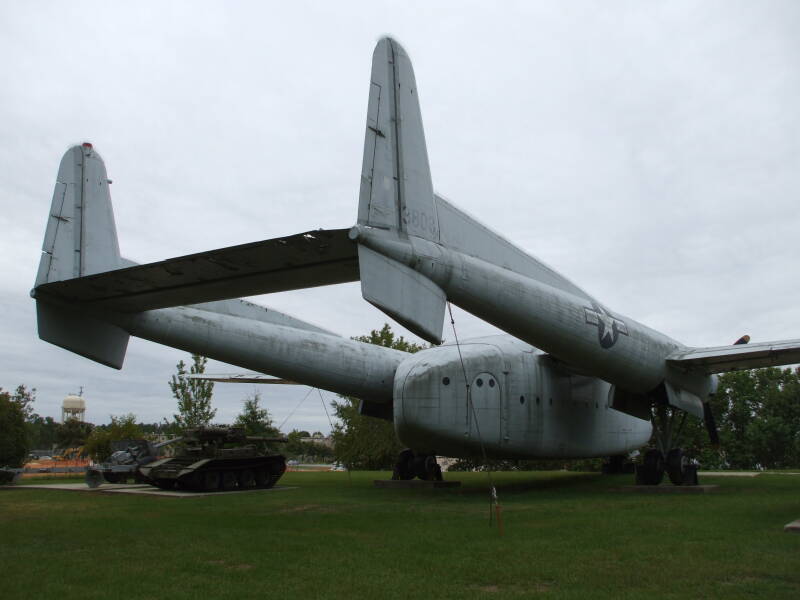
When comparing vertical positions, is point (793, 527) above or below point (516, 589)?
above

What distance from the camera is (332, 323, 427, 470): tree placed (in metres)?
32.3

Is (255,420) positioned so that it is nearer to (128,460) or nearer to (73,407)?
(128,460)

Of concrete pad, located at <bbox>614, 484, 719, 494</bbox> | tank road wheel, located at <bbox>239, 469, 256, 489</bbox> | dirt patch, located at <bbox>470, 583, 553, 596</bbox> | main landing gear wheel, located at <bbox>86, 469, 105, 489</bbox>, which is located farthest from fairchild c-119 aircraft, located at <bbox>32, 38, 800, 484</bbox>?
main landing gear wheel, located at <bbox>86, 469, 105, 489</bbox>

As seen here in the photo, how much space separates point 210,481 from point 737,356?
13.9 metres

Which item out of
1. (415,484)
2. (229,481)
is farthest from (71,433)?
(415,484)

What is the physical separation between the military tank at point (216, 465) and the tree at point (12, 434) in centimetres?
466

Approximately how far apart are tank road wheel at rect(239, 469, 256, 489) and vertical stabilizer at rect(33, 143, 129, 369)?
818 cm

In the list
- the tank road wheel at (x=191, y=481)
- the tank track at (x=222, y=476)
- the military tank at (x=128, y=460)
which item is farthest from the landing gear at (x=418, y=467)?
the military tank at (x=128, y=460)

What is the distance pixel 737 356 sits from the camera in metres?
15.4

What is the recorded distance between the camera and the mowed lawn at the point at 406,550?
6.25 m

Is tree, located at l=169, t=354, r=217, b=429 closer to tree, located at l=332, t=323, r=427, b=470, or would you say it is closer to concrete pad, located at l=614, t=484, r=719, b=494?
tree, located at l=332, t=323, r=427, b=470

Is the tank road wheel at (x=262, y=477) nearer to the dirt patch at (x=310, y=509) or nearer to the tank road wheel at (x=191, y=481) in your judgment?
the tank road wheel at (x=191, y=481)

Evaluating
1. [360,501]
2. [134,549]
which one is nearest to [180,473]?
[360,501]

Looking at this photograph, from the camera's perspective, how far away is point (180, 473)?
59.1 feet
